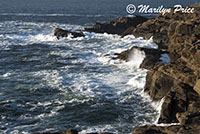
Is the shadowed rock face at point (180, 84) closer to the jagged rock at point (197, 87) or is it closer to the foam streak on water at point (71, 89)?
the jagged rock at point (197, 87)

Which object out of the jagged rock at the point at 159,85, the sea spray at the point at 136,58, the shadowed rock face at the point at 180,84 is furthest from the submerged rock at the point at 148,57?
the jagged rock at the point at 159,85

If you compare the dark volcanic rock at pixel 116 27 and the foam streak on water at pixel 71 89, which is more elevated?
the dark volcanic rock at pixel 116 27

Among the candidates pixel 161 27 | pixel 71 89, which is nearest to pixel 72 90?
pixel 71 89

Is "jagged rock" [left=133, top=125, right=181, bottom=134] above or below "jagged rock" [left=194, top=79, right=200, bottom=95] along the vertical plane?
below

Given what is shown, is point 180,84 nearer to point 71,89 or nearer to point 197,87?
point 197,87

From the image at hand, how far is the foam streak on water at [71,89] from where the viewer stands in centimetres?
2944

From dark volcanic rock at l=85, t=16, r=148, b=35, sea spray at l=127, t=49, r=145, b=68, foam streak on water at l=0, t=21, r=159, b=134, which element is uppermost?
dark volcanic rock at l=85, t=16, r=148, b=35

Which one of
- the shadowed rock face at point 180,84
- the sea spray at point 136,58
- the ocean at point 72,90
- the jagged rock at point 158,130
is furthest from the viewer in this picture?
the sea spray at point 136,58

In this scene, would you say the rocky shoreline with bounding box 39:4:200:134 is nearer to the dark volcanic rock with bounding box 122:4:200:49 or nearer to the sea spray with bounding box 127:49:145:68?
→ the sea spray with bounding box 127:49:145:68

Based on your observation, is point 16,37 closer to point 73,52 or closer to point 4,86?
point 73,52

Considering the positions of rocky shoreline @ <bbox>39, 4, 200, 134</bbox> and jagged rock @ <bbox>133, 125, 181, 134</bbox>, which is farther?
rocky shoreline @ <bbox>39, 4, 200, 134</bbox>

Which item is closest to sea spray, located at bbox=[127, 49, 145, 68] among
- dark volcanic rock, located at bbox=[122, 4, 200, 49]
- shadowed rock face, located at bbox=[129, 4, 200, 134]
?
shadowed rock face, located at bbox=[129, 4, 200, 134]

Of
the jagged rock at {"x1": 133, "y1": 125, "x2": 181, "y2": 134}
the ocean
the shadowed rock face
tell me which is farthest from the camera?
the ocean

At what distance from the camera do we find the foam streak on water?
29438 mm
